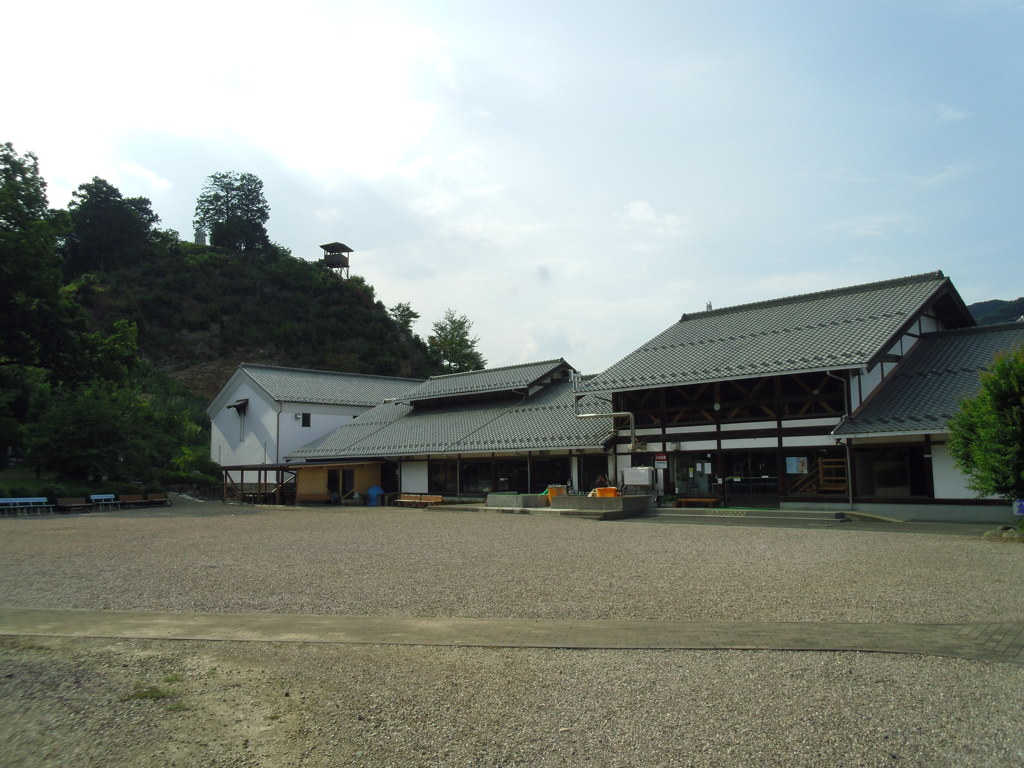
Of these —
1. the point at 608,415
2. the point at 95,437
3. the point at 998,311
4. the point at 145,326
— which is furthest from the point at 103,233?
the point at 998,311

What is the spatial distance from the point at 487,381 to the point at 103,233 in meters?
55.3

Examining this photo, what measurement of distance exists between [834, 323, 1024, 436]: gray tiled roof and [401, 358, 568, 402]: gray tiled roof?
50.1ft

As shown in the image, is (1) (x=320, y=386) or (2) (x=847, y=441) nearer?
(2) (x=847, y=441)

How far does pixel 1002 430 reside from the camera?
15.2 m

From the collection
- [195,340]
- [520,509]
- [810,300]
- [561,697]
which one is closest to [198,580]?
[561,697]

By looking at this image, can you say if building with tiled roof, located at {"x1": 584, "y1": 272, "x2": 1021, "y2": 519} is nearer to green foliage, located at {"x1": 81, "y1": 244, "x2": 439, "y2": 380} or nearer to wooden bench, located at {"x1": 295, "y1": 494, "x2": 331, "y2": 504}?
wooden bench, located at {"x1": 295, "y1": 494, "x2": 331, "y2": 504}

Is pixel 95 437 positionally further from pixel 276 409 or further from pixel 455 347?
pixel 455 347

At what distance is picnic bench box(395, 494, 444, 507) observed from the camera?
3080cm

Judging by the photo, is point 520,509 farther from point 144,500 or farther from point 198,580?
point 144,500

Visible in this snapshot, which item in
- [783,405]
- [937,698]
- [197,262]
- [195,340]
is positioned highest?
[197,262]

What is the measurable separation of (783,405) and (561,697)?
2000 cm

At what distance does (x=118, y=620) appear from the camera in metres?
7.80

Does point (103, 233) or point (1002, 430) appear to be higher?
point (103, 233)

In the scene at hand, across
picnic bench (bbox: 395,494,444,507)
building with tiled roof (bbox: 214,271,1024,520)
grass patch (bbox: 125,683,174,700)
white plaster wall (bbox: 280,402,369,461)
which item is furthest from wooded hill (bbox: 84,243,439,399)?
grass patch (bbox: 125,683,174,700)
